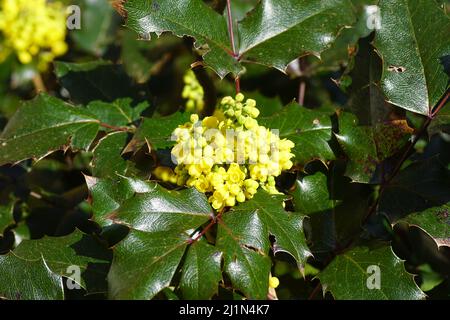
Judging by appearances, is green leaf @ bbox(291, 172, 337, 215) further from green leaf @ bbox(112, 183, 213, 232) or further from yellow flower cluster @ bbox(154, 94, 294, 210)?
green leaf @ bbox(112, 183, 213, 232)

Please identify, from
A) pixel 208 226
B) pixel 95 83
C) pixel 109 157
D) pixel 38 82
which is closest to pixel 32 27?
pixel 38 82

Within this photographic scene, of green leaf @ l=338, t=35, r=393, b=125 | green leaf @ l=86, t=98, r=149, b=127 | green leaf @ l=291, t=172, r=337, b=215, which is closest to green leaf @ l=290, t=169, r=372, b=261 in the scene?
green leaf @ l=291, t=172, r=337, b=215

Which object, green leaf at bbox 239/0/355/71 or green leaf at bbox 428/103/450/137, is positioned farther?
green leaf at bbox 239/0/355/71

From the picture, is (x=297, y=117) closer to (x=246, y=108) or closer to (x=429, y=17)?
(x=246, y=108)

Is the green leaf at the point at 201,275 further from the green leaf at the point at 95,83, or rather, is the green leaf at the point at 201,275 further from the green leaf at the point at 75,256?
the green leaf at the point at 95,83

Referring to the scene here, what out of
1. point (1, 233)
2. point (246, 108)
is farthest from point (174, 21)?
point (1, 233)

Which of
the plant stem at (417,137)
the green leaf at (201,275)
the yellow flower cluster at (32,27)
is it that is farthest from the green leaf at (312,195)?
the yellow flower cluster at (32,27)
